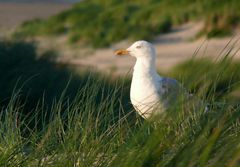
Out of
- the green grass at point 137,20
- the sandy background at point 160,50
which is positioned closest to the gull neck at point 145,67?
the sandy background at point 160,50

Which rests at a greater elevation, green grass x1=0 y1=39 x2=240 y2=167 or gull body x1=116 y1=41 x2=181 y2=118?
green grass x1=0 y1=39 x2=240 y2=167

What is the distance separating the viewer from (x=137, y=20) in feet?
67.4

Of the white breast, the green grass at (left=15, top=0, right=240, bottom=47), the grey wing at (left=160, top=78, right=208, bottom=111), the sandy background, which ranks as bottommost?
the sandy background

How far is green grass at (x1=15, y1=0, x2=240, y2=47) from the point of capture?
16983 millimetres

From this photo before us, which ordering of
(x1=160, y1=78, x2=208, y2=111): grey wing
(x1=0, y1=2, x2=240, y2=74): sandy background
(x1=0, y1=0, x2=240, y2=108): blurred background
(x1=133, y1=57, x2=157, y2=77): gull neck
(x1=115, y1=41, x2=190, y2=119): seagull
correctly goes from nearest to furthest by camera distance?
1. (x1=160, y1=78, x2=208, y2=111): grey wing
2. (x1=115, y1=41, x2=190, y2=119): seagull
3. (x1=133, y1=57, x2=157, y2=77): gull neck
4. (x1=0, y1=0, x2=240, y2=108): blurred background
5. (x1=0, y1=2, x2=240, y2=74): sandy background

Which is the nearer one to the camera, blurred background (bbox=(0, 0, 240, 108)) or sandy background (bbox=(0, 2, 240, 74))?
blurred background (bbox=(0, 0, 240, 108))

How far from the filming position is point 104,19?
21938 millimetres

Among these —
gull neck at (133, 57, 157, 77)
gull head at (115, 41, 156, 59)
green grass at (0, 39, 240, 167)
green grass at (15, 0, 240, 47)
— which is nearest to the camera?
green grass at (0, 39, 240, 167)

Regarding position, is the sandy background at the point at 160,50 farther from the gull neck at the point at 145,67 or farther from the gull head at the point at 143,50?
the gull neck at the point at 145,67

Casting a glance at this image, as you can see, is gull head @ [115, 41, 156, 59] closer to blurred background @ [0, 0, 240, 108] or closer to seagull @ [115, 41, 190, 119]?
seagull @ [115, 41, 190, 119]

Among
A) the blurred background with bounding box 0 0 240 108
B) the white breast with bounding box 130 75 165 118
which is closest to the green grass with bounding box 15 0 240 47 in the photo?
the blurred background with bounding box 0 0 240 108

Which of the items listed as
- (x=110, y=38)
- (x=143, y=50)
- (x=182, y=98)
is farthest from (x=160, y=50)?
(x=182, y=98)

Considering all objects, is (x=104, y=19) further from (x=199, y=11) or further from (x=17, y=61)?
(x=17, y=61)

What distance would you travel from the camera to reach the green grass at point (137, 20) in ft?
55.7
